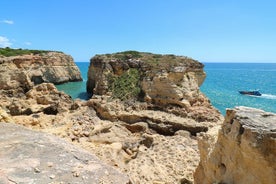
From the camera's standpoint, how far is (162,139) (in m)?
19.1

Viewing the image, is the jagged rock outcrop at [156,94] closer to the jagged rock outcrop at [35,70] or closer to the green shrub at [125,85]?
the green shrub at [125,85]

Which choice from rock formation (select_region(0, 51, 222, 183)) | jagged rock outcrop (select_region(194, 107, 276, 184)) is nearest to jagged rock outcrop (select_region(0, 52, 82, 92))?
rock formation (select_region(0, 51, 222, 183))

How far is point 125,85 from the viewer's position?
31.3 m

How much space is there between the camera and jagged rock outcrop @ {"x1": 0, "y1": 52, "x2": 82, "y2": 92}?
32.9 m

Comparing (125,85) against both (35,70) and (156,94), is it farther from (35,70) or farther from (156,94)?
(35,70)

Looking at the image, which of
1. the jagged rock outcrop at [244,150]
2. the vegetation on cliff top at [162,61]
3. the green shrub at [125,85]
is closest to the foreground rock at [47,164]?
the jagged rock outcrop at [244,150]

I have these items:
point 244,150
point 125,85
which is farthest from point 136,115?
point 244,150

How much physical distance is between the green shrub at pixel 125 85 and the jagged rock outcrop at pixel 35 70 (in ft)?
34.1

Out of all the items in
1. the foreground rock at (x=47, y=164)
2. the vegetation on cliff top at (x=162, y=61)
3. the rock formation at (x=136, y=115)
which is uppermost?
the vegetation on cliff top at (x=162, y=61)

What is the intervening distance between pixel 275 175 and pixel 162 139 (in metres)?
13.4

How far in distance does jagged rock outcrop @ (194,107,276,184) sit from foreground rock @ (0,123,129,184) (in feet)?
9.35

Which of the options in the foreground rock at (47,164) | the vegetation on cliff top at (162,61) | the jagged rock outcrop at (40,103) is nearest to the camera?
the foreground rock at (47,164)

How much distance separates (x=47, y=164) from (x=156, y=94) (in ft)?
73.5

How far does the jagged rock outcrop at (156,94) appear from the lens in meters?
23.5
